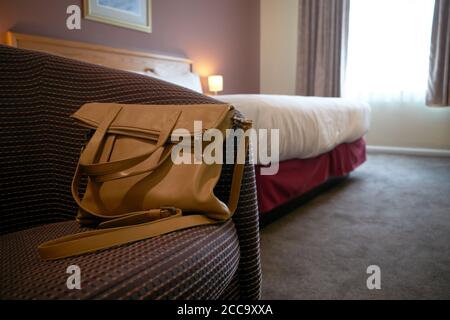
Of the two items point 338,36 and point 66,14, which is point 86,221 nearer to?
point 66,14

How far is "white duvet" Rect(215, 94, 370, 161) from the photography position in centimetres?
169

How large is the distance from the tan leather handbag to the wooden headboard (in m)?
2.22

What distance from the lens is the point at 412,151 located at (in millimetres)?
4160

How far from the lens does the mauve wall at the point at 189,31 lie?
101 inches

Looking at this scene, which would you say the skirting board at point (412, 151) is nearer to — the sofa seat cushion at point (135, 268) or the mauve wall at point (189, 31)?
the mauve wall at point (189, 31)

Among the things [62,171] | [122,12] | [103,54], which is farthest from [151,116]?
[122,12]

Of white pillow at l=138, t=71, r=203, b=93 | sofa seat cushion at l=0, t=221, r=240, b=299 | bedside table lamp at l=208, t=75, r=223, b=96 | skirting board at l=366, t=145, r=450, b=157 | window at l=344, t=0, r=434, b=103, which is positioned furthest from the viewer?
bedside table lamp at l=208, t=75, r=223, b=96

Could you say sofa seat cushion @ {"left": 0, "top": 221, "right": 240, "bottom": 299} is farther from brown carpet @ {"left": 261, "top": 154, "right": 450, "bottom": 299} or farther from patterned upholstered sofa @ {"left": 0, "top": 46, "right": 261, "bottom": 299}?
brown carpet @ {"left": 261, "top": 154, "right": 450, "bottom": 299}

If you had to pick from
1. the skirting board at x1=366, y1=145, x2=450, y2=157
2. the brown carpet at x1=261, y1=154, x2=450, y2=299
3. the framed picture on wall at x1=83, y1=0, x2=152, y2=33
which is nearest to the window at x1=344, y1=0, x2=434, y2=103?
the skirting board at x1=366, y1=145, x2=450, y2=157

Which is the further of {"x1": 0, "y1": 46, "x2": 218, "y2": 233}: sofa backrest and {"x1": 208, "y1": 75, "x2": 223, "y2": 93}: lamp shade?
{"x1": 208, "y1": 75, "x2": 223, "y2": 93}: lamp shade

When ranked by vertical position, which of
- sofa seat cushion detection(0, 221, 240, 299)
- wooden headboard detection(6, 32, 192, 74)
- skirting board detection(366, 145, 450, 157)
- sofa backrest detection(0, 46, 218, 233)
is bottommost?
skirting board detection(366, 145, 450, 157)

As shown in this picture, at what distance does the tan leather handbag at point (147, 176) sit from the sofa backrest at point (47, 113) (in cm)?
11
